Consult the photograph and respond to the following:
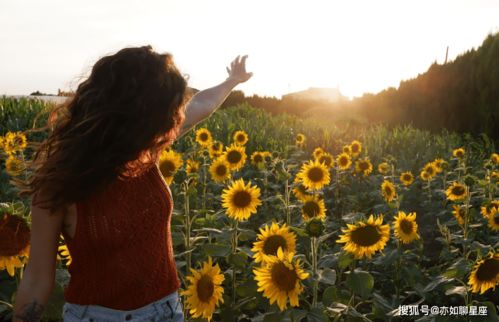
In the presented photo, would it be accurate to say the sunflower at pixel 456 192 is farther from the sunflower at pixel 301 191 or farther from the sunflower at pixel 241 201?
the sunflower at pixel 241 201

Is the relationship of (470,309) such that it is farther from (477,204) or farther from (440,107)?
(440,107)

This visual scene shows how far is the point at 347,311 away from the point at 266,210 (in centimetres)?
284

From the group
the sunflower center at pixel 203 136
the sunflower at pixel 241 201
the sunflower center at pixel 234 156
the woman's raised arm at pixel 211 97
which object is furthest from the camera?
the sunflower center at pixel 203 136

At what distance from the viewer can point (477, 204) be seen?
5926 millimetres

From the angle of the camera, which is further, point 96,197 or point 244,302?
point 244,302

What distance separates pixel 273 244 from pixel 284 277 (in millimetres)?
375

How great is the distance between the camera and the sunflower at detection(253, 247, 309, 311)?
2.18 meters

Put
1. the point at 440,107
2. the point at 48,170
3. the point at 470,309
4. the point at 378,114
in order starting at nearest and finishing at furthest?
the point at 48,170
the point at 470,309
the point at 440,107
the point at 378,114

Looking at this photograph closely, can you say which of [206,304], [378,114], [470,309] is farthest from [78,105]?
[378,114]

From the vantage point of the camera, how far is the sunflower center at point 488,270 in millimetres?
2670

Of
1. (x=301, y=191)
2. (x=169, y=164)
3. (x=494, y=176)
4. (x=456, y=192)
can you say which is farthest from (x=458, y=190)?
(x=169, y=164)

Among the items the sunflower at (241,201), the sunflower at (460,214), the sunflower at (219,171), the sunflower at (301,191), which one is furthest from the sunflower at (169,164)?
the sunflower at (460,214)

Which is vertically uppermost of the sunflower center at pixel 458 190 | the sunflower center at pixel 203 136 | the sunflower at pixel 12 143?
the sunflower at pixel 12 143

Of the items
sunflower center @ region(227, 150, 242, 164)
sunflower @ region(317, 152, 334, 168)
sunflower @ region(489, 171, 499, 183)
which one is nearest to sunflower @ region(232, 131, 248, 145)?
sunflower @ region(317, 152, 334, 168)
